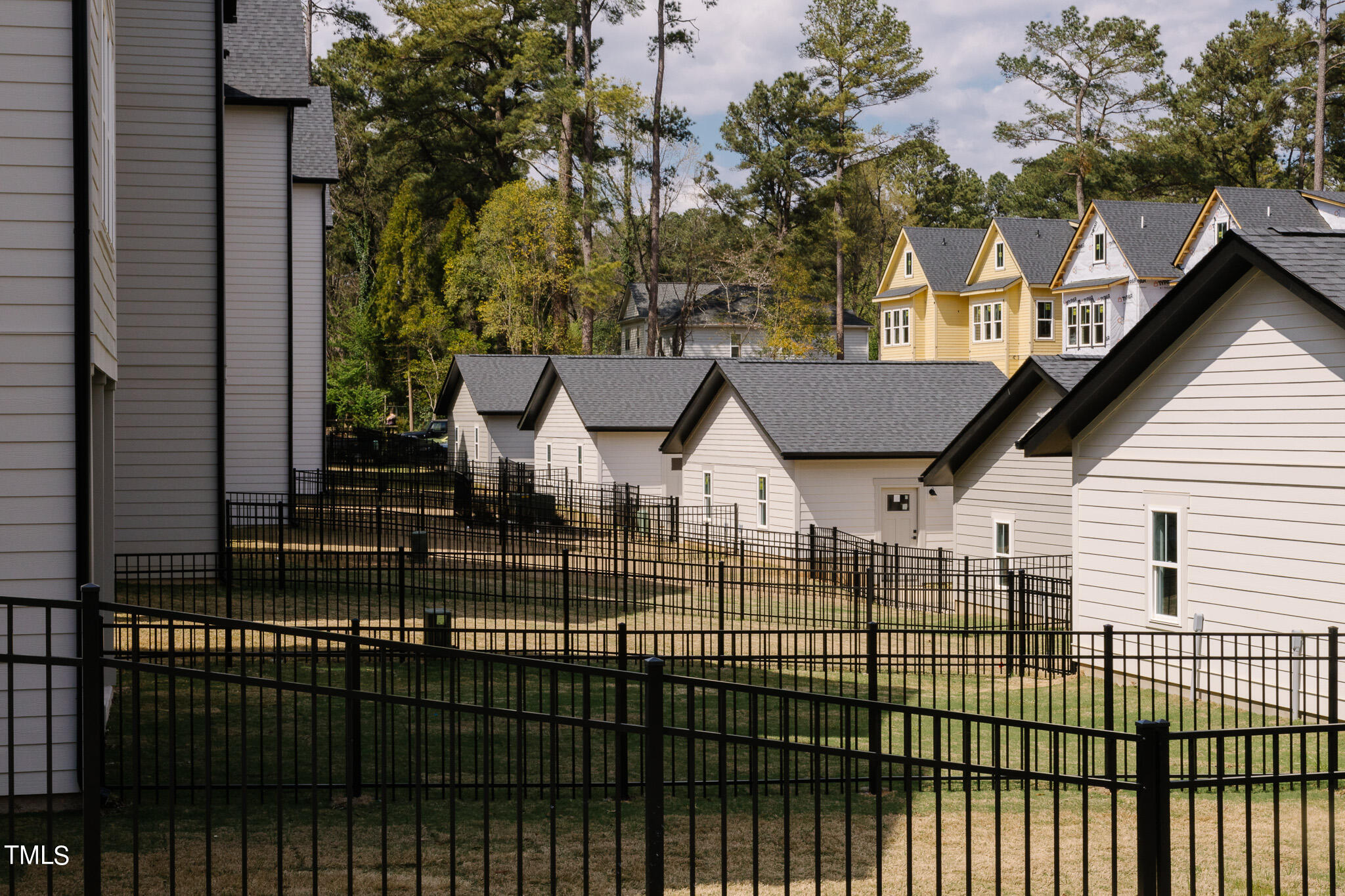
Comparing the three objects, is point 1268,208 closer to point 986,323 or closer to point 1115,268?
point 1115,268

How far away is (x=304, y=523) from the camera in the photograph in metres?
28.7

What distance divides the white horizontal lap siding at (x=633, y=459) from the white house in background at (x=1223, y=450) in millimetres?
22724

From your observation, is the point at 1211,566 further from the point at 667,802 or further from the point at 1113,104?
the point at 1113,104

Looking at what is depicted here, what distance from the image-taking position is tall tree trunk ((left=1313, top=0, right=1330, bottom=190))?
50.4 meters

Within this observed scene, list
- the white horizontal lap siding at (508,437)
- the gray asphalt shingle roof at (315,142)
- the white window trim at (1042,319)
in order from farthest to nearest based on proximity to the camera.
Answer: the white window trim at (1042,319), the white horizontal lap siding at (508,437), the gray asphalt shingle roof at (315,142)

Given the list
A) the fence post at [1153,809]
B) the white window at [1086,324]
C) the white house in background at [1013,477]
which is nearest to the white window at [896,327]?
the white window at [1086,324]

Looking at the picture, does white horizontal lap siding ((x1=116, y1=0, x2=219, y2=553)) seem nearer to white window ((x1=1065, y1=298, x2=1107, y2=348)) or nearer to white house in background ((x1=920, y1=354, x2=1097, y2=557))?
white house in background ((x1=920, y1=354, x2=1097, y2=557))

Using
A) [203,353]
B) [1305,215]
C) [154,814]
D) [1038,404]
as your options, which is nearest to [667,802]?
[154,814]

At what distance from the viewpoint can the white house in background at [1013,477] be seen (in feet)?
73.3

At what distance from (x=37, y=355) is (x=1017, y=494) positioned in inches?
723

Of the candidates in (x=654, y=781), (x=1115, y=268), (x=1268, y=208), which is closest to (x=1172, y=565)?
(x=654, y=781)

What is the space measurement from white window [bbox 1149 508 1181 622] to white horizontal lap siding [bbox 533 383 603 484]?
2467 centimetres

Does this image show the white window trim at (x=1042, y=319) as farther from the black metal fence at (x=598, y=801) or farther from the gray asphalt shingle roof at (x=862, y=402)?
the black metal fence at (x=598, y=801)

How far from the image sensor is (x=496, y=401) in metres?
50.4
